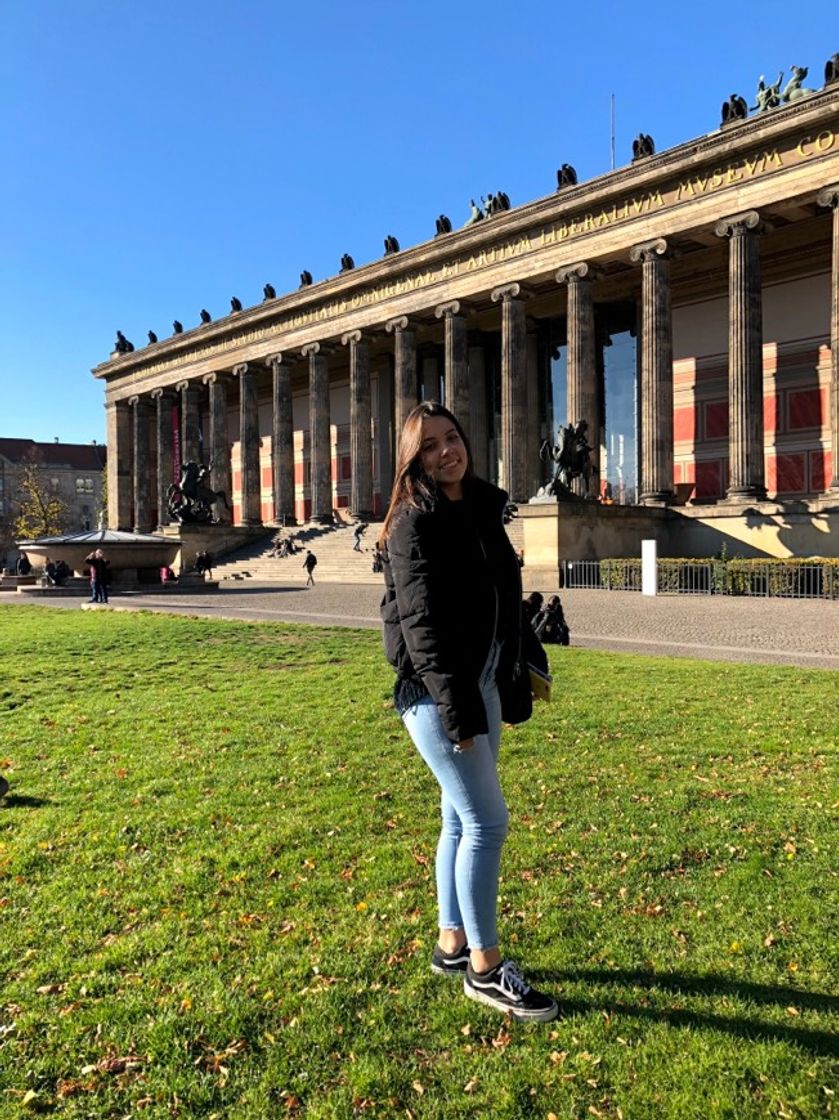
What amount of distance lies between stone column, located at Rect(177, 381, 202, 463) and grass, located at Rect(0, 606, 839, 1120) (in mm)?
50955

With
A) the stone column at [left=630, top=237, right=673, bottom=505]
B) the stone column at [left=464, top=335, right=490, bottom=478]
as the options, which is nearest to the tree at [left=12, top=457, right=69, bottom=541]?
the stone column at [left=464, top=335, right=490, bottom=478]

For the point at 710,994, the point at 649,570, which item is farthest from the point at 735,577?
the point at 710,994

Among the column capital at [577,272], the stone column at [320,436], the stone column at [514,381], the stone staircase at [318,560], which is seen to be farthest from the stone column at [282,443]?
the column capital at [577,272]

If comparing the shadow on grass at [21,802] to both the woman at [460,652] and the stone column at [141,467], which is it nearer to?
the woman at [460,652]

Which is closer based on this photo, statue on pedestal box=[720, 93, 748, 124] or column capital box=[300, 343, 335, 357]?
statue on pedestal box=[720, 93, 748, 124]

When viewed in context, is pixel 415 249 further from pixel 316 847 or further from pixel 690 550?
pixel 316 847

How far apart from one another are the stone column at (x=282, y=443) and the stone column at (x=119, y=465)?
18.2 metres

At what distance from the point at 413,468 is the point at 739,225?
112 feet

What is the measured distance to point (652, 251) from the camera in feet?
115

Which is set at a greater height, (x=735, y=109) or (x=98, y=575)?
(x=735, y=109)

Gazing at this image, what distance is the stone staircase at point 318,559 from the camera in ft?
121

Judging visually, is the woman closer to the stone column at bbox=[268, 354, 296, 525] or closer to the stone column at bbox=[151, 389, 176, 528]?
the stone column at bbox=[268, 354, 296, 525]

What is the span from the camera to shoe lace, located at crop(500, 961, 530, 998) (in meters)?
3.20

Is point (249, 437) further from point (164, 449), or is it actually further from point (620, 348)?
point (620, 348)
